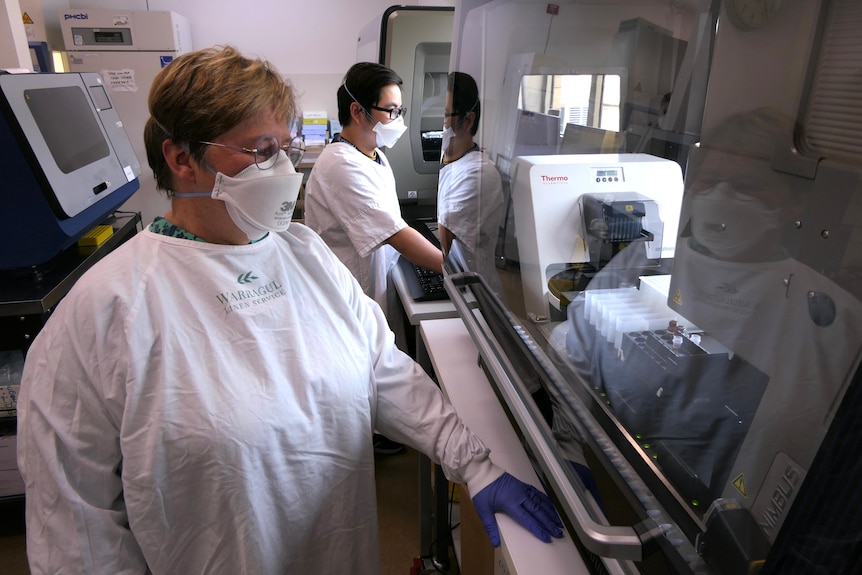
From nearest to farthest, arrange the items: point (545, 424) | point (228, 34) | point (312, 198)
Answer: point (545, 424)
point (312, 198)
point (228, 34)

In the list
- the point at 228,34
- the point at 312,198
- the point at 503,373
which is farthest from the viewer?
the point at 228,34

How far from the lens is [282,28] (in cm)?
416

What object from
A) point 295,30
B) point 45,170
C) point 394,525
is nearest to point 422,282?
point 394,525

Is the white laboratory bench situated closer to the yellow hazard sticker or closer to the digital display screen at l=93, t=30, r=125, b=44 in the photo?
the yellow hazard sticker

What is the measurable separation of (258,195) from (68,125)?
1.25 meters

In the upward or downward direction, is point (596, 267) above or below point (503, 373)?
above

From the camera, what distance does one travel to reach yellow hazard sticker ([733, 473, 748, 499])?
491 millimetres

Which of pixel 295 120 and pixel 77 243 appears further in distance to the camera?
pixel 77 243

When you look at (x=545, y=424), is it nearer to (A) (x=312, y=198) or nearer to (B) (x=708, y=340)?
(B) (x=708, y=340)

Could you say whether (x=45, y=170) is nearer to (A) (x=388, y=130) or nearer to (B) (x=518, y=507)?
(A) (x=388, y=130)

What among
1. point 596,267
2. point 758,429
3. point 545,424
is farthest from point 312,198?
point 758,429

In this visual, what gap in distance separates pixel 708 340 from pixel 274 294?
66 centimetres

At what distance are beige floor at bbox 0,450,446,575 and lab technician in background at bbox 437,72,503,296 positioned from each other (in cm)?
102

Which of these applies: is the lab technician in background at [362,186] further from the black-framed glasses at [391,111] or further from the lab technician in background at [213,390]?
the lab technician in background at [213,390]
